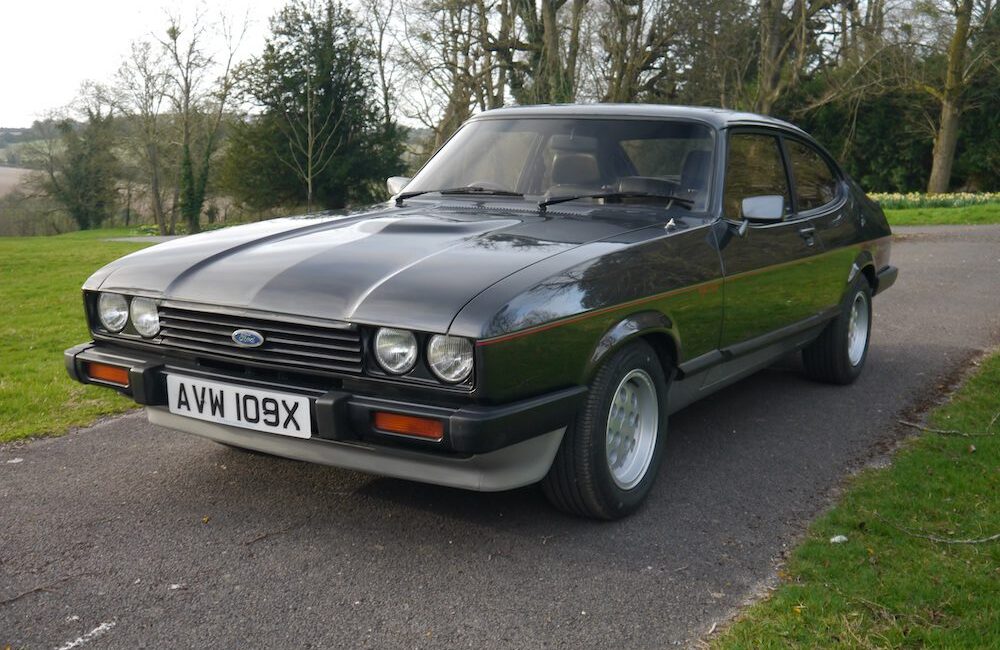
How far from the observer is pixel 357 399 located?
3.04 metres

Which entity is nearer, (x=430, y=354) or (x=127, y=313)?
(x=430, y=354)

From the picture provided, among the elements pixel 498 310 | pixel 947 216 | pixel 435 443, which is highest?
pixel 498 310

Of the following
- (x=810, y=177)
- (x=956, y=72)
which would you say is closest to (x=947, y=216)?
(x=956, y=72)

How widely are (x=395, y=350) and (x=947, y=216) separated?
66.6 ft

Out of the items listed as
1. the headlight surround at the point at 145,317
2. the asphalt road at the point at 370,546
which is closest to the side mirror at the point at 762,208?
the asphalt road at the point at 370,546

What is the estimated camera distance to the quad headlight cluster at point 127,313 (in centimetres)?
357

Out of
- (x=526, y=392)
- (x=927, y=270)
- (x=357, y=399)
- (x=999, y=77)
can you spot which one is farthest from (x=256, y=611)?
(x=999, y=77)

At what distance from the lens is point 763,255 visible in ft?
15.0

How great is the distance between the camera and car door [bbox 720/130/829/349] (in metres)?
4.35

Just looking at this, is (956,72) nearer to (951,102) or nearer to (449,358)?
(951,102)

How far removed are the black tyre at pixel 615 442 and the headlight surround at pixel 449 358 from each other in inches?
22.8

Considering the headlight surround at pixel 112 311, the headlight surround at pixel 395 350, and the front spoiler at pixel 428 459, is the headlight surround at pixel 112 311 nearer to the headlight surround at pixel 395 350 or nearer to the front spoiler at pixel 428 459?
the front spoiler at pixel 428 459

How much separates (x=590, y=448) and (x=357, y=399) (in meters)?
0.87

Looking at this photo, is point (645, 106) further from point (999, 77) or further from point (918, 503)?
point (999, 77)
